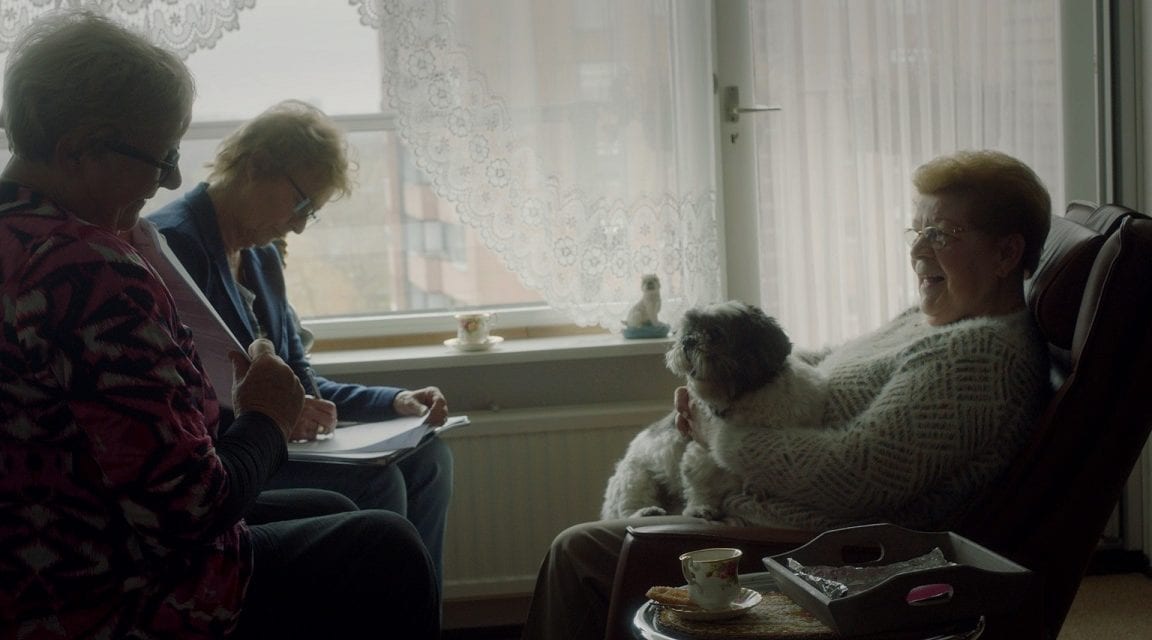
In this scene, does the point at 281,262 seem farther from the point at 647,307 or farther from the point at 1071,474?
the point at 1071,474

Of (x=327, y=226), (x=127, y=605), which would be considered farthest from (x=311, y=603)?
(x=327, y=226)

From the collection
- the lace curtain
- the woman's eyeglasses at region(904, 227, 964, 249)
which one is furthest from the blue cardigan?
the woman's eyeglasses at region(904, 227, 964, 249)

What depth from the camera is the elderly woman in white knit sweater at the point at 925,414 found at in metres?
1.80

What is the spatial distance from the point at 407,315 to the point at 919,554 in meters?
1.86

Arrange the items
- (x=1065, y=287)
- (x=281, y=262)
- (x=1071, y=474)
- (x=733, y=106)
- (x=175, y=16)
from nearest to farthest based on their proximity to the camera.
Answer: (x=1071, y=474) → (x=1065, y=287) → (x=281, y=262) → (x=175, y=16) → (x=733, y=106)

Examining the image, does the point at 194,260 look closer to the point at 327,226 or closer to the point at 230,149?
the point at 230,149

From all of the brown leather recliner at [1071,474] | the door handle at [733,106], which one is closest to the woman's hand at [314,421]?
the brown leather recliner at [1071,474]

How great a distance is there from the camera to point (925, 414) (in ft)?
5.89

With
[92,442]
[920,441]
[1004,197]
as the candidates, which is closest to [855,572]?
[920,441]

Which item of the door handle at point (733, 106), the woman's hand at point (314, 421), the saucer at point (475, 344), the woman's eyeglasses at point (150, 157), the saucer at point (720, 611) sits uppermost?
the door handle at point (733, 106)

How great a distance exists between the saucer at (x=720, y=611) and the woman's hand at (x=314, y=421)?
1.00 metres

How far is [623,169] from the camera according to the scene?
2900 mm

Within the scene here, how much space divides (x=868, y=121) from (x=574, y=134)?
30.1 inches

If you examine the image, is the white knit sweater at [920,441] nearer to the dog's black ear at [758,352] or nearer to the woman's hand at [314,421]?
the dog's black ear at [758,352]
